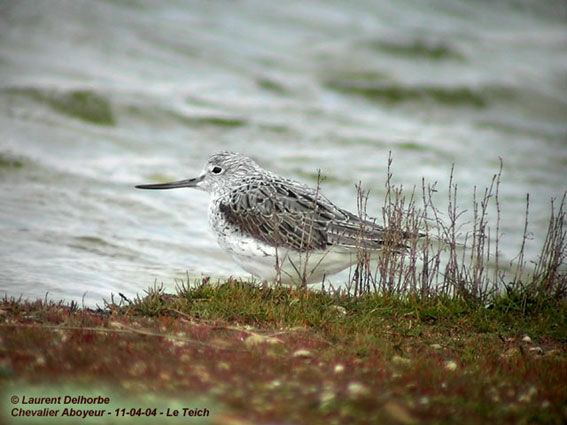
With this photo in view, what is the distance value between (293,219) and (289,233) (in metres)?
0.20

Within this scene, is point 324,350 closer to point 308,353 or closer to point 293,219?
point 308,353

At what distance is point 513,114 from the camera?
27.4 meters

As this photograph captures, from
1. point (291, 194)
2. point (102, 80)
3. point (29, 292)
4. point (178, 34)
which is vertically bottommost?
point (29, 292)

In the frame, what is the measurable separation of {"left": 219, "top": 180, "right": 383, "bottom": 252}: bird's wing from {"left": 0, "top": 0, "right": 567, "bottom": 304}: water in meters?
2.37

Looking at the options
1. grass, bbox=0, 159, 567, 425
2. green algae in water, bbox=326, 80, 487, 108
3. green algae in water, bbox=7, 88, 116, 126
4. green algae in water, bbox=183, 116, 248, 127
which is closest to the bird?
grass, bbox=0, 159, 567, 425

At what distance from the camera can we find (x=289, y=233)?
435 inches

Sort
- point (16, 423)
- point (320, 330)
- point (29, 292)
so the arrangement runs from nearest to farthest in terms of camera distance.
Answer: point (16, 423) < point (320, 330) < point (29, 292)

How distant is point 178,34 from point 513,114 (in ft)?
38.1

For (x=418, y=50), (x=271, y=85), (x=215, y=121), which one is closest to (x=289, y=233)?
(x=215, y=121)

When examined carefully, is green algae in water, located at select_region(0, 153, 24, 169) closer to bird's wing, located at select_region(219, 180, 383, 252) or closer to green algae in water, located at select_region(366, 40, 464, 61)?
bird's wing, located at select_region(219, 180, 383, 252)

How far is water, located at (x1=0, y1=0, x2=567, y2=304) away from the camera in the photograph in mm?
15812

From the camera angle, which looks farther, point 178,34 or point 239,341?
point 178,34

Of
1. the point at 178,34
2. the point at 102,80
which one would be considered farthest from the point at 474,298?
the point at 178,34

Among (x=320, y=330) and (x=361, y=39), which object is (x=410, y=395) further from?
(x=361, y=39)
